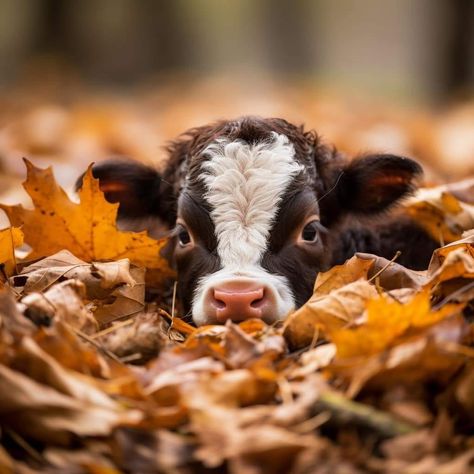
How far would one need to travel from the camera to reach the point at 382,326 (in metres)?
3.44

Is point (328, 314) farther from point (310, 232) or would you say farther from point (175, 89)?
point (175, 89)

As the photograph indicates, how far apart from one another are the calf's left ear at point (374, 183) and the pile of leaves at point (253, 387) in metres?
1.80

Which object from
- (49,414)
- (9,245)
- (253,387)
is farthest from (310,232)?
(49,414)

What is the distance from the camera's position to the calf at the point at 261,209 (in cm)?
485

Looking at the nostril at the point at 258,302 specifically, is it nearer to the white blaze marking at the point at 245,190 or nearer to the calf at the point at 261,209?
the calf at the point at 261,209

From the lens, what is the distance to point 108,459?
3.11 metres

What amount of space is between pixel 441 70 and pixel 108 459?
2373 cm

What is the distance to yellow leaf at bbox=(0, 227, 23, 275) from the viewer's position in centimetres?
452

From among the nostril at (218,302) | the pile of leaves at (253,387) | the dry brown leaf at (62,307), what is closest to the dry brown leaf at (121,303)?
the pile of leaves at (253,387)

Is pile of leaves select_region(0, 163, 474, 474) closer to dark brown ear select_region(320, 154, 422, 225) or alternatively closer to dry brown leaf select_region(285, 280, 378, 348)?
dry brown leaf select_region(285, 280, 378, 348)

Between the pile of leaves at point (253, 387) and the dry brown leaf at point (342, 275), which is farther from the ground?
the dry brown leaf at point (342, 275)

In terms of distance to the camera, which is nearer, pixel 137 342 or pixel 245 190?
pixel 137 342

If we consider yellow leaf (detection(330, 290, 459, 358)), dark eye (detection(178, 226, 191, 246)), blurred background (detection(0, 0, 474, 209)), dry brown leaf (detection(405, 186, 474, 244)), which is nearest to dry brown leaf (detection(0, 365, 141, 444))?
yellow leaf (detection(330, 290, 459, 358))

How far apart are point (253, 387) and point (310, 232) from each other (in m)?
2.19
